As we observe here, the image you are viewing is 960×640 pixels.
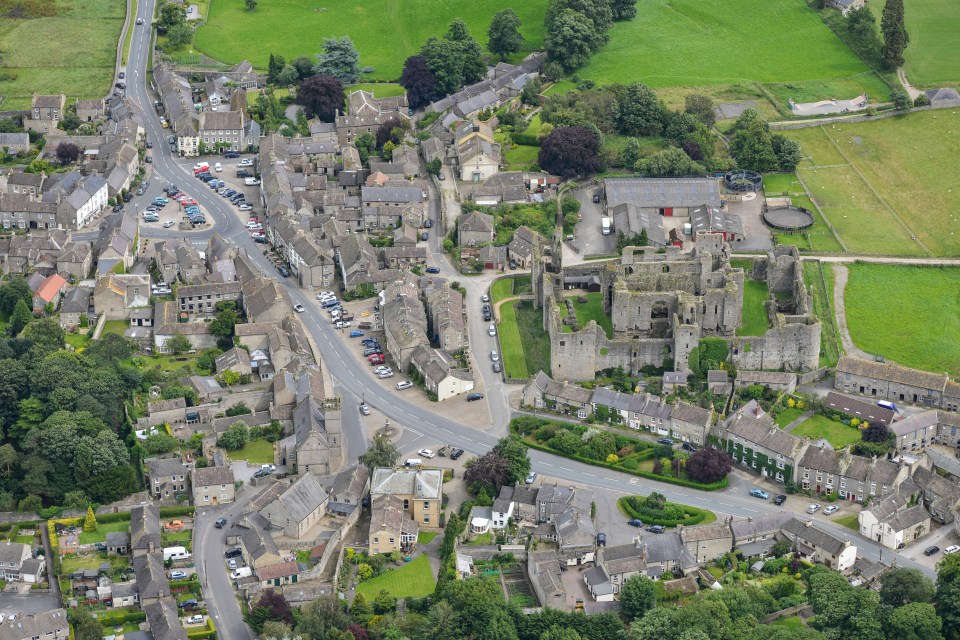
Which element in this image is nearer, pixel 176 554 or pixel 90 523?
pixel 176 554

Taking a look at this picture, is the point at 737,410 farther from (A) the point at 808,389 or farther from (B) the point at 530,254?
(B) the point at 530,254

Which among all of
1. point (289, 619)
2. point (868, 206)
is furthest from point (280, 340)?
point (868, 206)

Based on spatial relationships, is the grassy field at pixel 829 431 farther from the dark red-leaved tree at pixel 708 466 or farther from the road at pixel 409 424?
the road at pixel 409 424

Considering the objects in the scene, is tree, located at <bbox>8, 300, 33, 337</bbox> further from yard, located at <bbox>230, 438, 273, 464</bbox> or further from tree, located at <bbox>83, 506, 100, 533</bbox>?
tree, located at <bbox>83, 506, 100, 533</bbox>

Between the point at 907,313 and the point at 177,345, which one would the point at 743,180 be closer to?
the point at 907,313

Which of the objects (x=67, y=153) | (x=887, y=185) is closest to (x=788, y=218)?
(x=887, y=185)

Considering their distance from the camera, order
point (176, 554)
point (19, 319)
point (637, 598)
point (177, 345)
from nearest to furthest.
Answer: point (637, 598), point (176, 554), point (177, 345), point (19, 319)

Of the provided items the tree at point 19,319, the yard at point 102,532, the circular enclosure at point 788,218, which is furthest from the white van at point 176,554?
the circular enclosure at point 788,218
